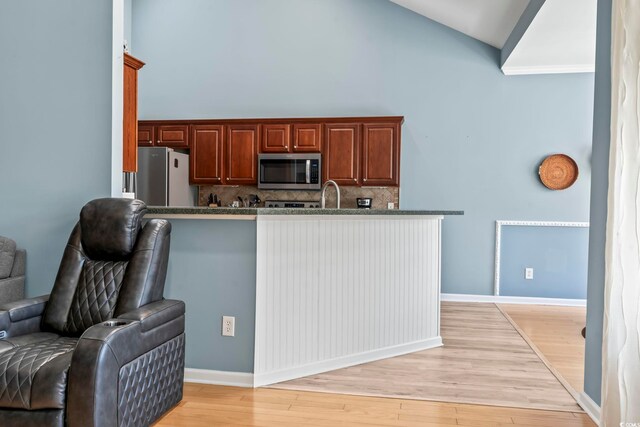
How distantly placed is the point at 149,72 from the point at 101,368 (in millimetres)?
5034

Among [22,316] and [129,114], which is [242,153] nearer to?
[129,114]

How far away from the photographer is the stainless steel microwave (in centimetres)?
524

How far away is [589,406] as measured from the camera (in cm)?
238

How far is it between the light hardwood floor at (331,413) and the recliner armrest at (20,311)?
2.85 feet

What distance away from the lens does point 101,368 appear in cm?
179

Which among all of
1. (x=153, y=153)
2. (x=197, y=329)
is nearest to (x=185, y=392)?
(x=197, y=329)

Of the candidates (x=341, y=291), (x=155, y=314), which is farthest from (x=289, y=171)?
(x=155, y=314)

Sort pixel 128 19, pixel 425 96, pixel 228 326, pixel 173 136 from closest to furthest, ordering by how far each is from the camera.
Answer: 1. pixel 228 326
2. pixel 425 96
3. pixel 173 136
4. pixel 128 19

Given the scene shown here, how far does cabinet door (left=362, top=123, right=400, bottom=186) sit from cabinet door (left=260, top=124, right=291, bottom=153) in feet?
2.99

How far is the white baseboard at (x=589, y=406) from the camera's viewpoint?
7.49ft

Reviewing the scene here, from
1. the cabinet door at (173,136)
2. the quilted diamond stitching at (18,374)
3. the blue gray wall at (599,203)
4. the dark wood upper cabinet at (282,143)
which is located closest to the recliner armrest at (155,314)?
the quilted diamond stitching at (18,374)

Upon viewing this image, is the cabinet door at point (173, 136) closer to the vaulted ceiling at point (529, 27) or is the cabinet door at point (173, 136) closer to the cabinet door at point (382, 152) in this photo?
the cabinet door at point (382, 152)

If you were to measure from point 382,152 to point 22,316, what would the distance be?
3.78 m

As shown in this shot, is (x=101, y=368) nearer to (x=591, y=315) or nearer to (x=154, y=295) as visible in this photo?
(x=154, y=295)
